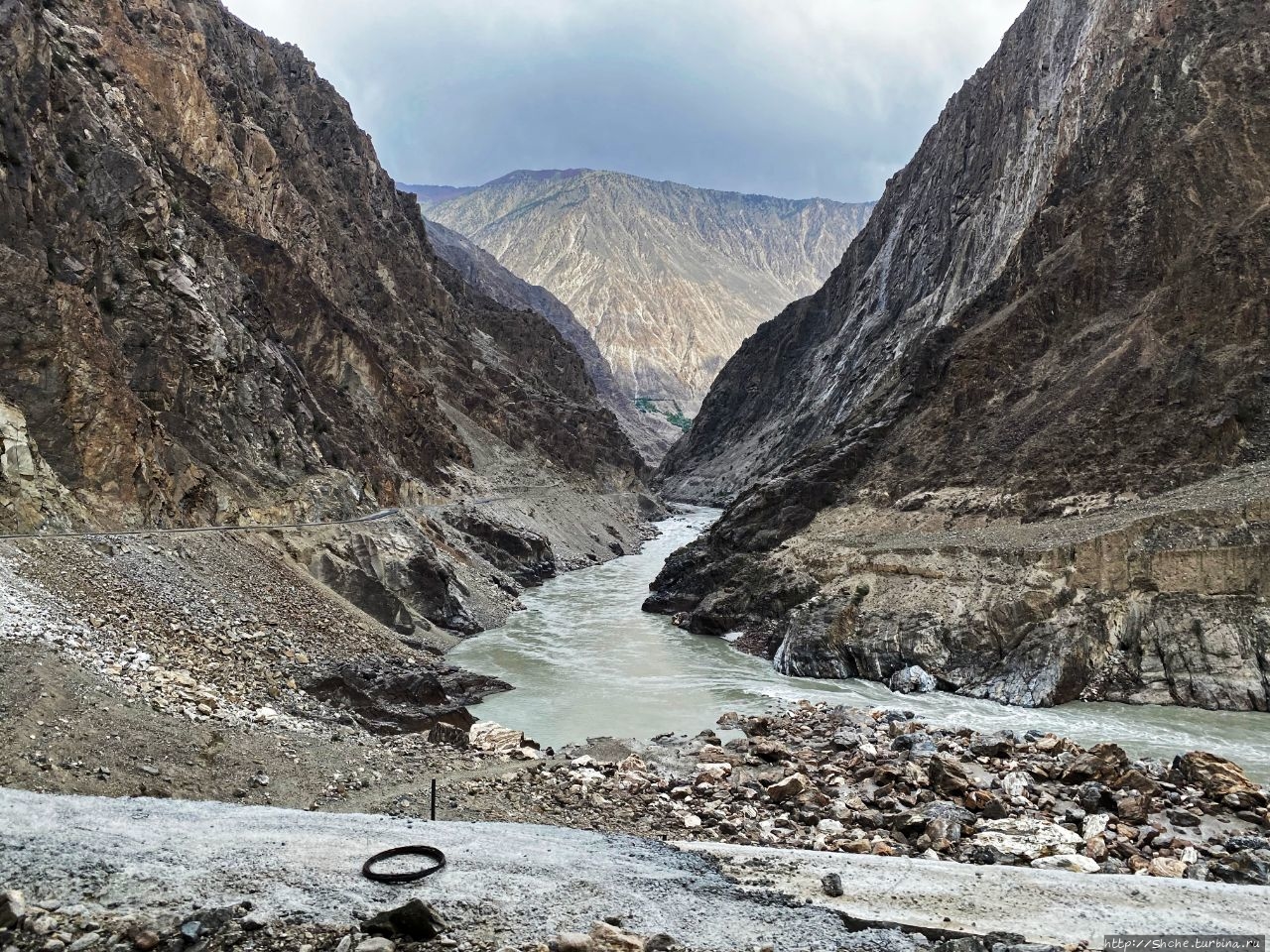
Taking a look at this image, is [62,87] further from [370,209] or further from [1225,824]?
[370,209]

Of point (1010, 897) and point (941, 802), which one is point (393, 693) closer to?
point (941, 802)

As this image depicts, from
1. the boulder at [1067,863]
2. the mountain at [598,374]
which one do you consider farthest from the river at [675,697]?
the mountain at [598,374]

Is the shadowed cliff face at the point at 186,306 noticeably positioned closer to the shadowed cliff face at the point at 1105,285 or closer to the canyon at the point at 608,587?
the canyon at the point at 608,587

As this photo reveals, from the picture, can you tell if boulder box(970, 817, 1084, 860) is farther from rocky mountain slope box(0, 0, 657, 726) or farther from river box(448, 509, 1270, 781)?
rocky mountain slope box(0, 0, 657, 726)

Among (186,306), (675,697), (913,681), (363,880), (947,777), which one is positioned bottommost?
(675,697)

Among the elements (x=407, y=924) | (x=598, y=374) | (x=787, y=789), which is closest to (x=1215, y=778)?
(x=787, y=789)

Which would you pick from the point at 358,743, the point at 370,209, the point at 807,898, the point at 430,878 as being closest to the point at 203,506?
the point at 358,743
